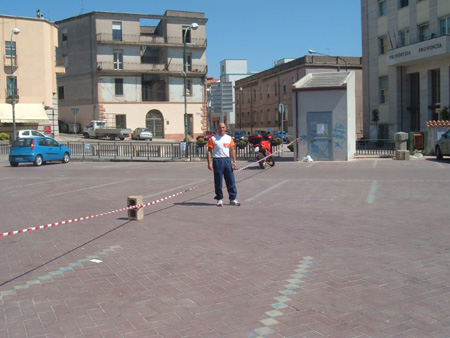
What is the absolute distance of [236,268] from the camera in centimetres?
594

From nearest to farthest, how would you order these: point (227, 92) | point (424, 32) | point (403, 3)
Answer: point (424, 32) < point (403, 3) < point (227, 92)

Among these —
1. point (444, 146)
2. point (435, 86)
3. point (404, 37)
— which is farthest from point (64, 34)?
point (444, 146)

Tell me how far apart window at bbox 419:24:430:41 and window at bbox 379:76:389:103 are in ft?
16.3

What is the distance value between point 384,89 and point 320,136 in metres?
22.8

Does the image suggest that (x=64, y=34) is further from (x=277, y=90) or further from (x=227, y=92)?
(x=277, y=90)

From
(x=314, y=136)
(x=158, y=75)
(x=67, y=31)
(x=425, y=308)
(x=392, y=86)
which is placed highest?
(x=67, y=31)

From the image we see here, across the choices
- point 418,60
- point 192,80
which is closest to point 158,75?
point 192,80

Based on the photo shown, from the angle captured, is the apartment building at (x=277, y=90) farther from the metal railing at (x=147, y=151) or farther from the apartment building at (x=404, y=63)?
the metal railing at (x=147, y=151)

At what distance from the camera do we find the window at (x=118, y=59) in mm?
58772

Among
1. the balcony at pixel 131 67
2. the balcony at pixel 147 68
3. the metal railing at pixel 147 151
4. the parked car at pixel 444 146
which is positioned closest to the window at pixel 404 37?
the metal railing at pixel 147 151

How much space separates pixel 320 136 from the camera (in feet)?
75.6

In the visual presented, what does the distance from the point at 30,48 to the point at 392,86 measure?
32395mm

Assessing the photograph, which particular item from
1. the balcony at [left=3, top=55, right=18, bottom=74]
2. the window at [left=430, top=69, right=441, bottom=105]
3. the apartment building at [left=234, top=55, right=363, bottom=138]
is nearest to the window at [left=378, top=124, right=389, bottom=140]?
the window at [left=430, top=69, right=441, bottom=105]

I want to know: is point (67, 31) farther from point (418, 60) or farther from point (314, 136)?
point (314, 136)
